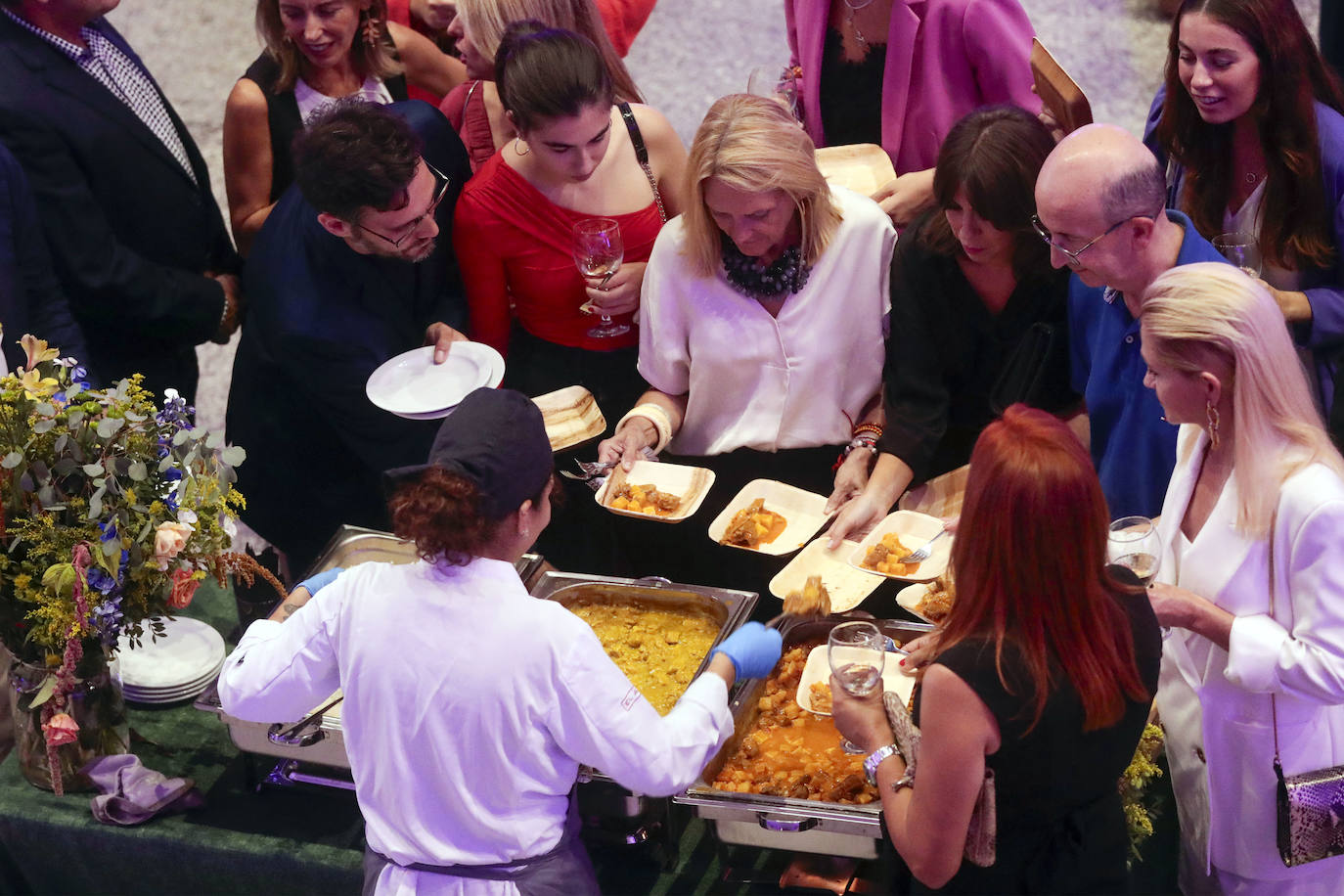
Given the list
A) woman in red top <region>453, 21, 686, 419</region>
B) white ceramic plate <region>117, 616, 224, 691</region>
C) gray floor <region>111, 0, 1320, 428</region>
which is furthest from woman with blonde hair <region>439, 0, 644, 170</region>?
gray floor <region>111, 0, 1320, 428</region>

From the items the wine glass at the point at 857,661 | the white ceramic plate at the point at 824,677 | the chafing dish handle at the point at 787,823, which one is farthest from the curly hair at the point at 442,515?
the white ceramic plate at the point at 824,677

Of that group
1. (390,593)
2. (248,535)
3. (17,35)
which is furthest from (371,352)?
(248,535)

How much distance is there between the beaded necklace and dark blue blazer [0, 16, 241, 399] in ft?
5.03

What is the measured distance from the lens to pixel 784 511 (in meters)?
3.25

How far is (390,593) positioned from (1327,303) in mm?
2229

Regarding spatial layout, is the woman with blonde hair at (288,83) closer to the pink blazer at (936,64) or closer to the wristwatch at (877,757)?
the pink blazer at (936,64)

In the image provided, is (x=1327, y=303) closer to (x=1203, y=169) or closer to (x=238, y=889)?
(x=1203, y=169)

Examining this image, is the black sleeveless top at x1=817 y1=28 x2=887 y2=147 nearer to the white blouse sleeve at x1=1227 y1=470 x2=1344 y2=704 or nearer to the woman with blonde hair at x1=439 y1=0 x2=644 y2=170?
the woman with blonde hair at x1=439 y1=0 x2=644 y2=170

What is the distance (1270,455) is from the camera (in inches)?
88.4

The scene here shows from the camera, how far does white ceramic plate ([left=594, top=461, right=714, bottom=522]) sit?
10.8 ft

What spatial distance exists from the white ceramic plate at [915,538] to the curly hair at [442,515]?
118cm

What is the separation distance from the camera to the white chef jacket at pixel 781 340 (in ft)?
10.9

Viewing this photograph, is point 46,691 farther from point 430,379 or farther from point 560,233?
point 560,233

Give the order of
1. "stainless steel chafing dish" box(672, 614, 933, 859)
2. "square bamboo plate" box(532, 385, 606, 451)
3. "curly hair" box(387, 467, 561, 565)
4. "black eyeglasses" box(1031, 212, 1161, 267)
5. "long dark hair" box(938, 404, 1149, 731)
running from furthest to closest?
"square bamboo plate" box(532, 385, 606, 451) < "black eyeglasses" box(1031, 212, 1161, 267) < "stainless steel chafing dish" box(672, 614, 933, 859) < "curly hair" box(387, 467, 561, 565) < "long dark hair" box(938, 404, 1149, 731)
